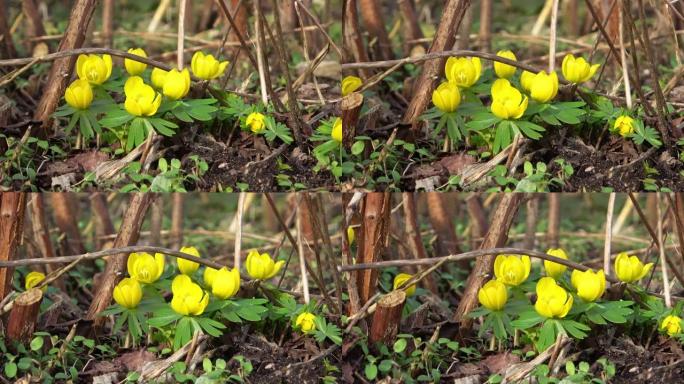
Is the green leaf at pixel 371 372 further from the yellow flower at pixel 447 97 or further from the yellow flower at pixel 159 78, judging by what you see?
the yellow flower at pixel 159 78

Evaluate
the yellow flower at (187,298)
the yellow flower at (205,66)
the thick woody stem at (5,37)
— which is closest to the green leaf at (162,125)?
the yellow flower at (205,66)

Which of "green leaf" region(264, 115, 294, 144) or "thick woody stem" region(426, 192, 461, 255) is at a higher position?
"green leaf" region(264, 115, 294, 144)

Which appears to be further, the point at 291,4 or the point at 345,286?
the point at 291,4

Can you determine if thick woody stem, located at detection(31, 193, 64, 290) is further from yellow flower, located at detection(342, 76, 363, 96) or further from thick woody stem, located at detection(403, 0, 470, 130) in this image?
thick woody stem, located at detection(403, 0, 470, 130)

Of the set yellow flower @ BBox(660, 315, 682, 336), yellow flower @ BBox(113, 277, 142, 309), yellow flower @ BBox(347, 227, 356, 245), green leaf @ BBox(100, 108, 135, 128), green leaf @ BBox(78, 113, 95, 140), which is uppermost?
green leaf @ BBox(100, 108, 135, 128)

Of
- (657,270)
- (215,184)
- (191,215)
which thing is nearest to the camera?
(215,184)

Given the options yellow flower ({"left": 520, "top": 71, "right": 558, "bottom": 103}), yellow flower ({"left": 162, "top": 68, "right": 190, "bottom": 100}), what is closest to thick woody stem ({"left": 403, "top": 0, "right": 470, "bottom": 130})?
yellow flower ({"left": 520, "top": 71, "right": 558, "bottom": 103})

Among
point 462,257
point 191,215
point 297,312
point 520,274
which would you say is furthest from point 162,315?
point 191,215

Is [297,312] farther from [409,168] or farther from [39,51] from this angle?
[39,51]
